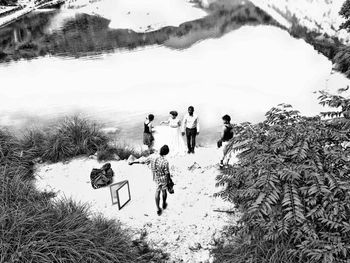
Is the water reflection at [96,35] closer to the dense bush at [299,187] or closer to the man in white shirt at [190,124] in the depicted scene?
the man in white shirt at [190,124]

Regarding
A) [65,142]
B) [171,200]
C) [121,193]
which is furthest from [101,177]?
[65,142]

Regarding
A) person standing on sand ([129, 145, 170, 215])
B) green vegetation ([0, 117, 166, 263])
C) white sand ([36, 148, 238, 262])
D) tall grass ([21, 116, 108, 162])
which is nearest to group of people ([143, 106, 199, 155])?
white sand ([36, 148, 238, 262])

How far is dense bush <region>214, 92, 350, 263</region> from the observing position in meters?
3.95

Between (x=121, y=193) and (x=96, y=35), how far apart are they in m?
22.6

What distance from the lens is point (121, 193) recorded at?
7.55m

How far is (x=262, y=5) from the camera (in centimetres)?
3316

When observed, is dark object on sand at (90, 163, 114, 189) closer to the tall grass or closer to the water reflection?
the tall grass

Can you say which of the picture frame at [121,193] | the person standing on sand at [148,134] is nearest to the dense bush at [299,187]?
the picture frame at [121,193]

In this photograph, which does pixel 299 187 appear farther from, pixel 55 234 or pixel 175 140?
pixel 175 140

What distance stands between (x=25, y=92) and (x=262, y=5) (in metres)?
24.4

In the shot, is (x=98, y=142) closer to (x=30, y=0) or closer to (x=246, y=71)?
(x=246, y=71)

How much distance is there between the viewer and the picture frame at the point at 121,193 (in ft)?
24.3

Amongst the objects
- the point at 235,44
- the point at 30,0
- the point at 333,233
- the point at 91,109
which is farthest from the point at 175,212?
the point at 30,0

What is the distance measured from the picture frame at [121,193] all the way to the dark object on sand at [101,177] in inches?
32.4
